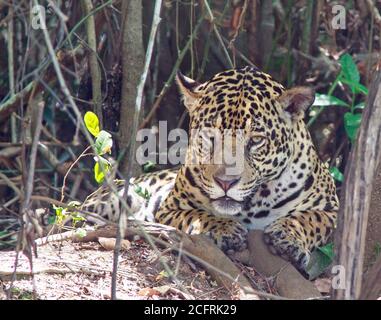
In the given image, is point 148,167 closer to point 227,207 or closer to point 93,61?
point 93,61

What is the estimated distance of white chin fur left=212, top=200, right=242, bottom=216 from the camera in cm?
621

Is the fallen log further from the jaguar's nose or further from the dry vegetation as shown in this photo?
the jaguar's nose

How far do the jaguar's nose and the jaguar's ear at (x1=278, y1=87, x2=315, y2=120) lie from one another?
2.37ft

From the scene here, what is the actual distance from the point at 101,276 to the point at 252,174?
1336mm

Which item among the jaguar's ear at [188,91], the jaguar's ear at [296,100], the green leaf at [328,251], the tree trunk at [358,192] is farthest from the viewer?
the jaguar's ear at [188,91]

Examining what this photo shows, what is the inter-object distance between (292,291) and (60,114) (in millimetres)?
4141

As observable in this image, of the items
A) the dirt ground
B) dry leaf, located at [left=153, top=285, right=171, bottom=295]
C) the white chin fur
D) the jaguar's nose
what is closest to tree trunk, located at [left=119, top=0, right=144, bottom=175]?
the white chin fur

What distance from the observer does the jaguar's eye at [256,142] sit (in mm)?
6219

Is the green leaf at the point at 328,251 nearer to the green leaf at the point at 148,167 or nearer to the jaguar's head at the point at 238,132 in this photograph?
the jaguar's head at the point at 238,132

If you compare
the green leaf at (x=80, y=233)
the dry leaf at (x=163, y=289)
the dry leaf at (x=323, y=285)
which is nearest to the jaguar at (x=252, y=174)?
the dry leaf at (x=323, y=285)

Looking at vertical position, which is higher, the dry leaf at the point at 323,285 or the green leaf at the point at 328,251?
the green leaf at the point at 328,251

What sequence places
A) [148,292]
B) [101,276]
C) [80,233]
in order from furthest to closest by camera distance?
[80,233]
[101,276]
[148,292]

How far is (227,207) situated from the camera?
20.4 ft

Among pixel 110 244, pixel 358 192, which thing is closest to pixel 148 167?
pixel 110 244
